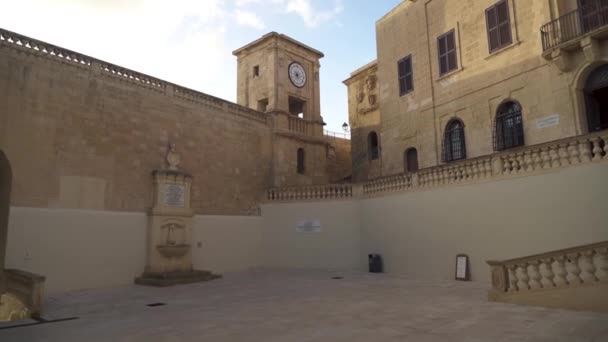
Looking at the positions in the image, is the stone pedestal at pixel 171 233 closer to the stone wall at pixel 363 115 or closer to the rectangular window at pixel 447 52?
the stone wall at pixel 363 115

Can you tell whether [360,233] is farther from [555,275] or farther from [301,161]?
[555,275]

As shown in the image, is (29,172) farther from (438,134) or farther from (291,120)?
(438,134)

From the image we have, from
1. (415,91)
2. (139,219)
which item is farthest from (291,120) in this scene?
(139,219)

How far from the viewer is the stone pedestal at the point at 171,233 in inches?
474

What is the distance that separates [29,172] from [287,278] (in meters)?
7.15

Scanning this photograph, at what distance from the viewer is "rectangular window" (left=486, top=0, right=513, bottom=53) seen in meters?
12.0

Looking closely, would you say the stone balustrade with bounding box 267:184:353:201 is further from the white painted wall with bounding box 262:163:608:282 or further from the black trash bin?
the black trash bin

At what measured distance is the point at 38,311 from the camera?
24.0ft

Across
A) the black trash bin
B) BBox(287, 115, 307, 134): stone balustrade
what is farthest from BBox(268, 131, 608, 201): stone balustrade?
BBox(287, 115, 307, 134): stone balustrade

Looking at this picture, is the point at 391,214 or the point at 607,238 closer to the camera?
the point at 607,238

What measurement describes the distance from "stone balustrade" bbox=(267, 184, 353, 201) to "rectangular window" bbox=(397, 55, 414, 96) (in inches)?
166

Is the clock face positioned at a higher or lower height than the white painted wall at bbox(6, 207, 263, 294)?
higher

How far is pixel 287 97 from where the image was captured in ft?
58.5

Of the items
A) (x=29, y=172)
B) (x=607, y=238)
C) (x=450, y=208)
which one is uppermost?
(x=29, y=172)
